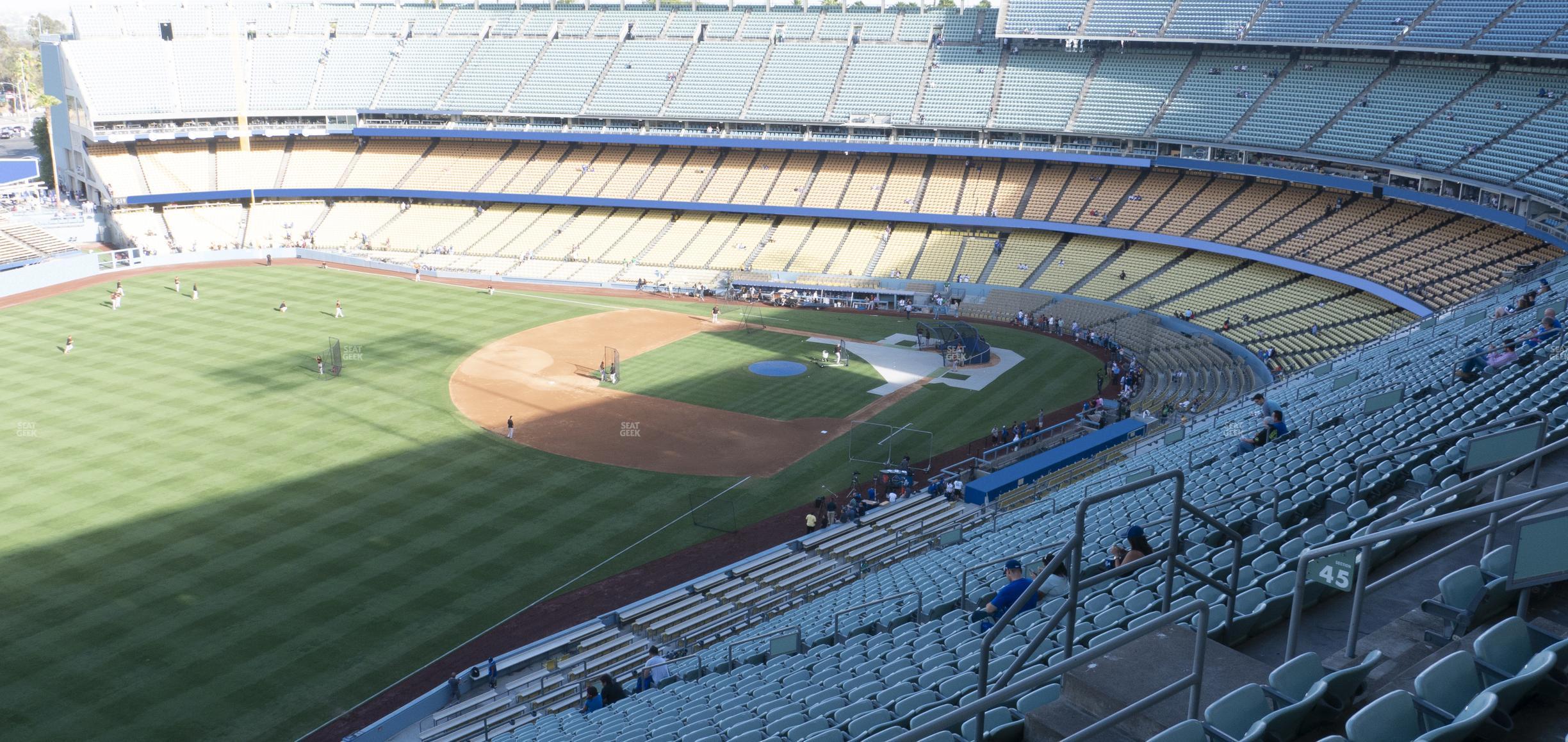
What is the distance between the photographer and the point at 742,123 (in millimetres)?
68625

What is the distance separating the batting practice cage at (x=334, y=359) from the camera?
43344mm

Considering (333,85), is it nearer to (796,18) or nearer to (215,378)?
(796,18)

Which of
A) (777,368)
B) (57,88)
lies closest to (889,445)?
(777,368)

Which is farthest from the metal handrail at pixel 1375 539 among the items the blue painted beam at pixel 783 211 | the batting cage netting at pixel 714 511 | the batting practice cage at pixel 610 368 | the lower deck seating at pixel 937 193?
the blue painted beam at pixel 783 211

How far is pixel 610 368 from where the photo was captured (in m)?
45.5

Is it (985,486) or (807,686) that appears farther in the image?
(985,486)

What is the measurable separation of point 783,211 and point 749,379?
2308 centimetres

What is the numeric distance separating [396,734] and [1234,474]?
622 inches

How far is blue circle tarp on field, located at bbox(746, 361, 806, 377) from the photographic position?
45594 mm

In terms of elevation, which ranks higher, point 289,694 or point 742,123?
point 742,123

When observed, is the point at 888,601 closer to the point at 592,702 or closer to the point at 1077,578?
the point at 592,702

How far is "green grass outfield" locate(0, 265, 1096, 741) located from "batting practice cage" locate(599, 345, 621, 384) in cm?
615

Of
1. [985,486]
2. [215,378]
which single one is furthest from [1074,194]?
[215,378]

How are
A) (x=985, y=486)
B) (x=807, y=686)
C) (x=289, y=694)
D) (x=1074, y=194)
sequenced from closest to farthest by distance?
1. (x=807, y=686)
2. (x=289, y=694)
3. (x=985, y=486)
4. (x=1074, y=194)
